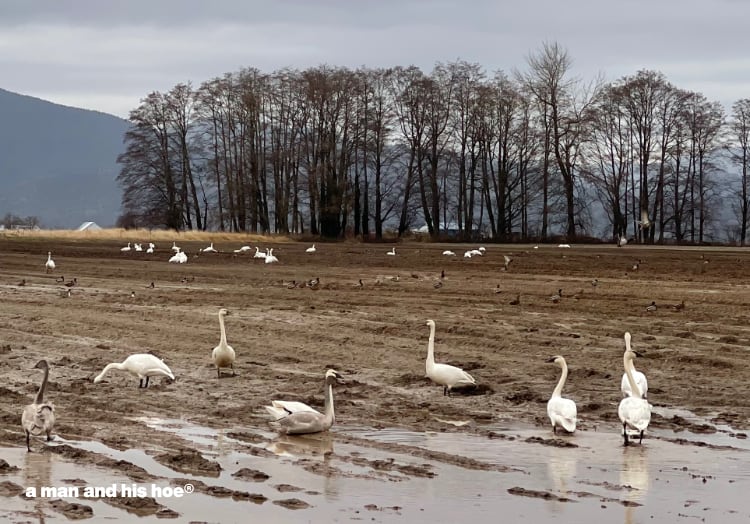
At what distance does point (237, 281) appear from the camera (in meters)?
33.8

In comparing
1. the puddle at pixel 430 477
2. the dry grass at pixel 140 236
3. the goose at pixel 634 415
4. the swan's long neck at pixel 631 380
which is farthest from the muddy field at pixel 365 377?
the dry grass at pixel 140 236

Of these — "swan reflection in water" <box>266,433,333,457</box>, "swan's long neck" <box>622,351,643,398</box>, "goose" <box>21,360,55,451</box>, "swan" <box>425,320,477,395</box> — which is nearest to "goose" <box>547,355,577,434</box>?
"swan's long neck" <box>622,351,643,398</box>

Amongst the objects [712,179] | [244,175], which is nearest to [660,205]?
[712,179]

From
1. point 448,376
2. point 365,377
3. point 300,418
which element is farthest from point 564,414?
point 365,377

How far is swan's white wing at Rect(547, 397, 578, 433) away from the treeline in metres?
59.4

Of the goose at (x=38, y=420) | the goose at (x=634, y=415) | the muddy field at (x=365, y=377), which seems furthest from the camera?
the goose at (x=634, y=415)

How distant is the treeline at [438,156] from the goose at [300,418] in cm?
6011

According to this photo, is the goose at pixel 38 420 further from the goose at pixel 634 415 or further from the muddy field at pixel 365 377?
the goose at pixel 634 415

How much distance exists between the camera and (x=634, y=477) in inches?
432

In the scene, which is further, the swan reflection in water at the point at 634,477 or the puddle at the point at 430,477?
the swan reflection in water at the point at 634,477

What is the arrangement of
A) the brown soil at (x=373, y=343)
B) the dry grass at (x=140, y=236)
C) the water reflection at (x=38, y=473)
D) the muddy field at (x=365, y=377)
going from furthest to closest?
the dry grass at (x=140, y=236) < the brown soil at (x=373, y=343) < the muddy field at (x=365, y=377) < the water reflection at (x=38, y=473)

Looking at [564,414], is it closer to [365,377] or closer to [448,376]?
[448,376]

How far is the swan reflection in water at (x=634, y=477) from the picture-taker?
9977 millimetres

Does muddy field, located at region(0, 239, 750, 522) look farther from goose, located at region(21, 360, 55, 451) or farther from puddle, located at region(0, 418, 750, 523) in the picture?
goose, located at region(21, 360, 55, 451)
